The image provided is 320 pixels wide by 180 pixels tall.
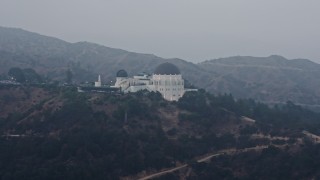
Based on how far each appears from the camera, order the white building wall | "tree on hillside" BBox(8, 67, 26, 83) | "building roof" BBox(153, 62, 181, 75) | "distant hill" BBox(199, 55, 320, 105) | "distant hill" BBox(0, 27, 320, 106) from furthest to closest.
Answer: "distant hill" BBox(199, 55, 320, 105) < "distant hill" BBox(0, 27, 320, 106) < "tree on hillside" BBox(8, 67, 26, 83) < "building roof" BBox(153, 62, 181, 75) < the white building wall

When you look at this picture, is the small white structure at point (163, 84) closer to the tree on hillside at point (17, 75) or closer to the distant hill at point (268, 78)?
the tree on hillside at point (17, 75)

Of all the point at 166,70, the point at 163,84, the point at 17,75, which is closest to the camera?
the point at 163,84

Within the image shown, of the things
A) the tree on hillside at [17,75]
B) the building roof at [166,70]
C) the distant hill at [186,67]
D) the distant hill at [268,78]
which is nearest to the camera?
the building roof at [166,70]

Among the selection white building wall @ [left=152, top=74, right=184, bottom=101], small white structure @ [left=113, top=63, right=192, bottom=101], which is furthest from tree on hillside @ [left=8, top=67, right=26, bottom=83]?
white building wall @ [left=152, top=74, right=184, bottom=101]

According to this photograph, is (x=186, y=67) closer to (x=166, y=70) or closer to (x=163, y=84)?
(x=166, y=70)

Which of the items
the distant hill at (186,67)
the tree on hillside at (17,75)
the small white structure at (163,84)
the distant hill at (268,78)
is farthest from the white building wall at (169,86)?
the distant hill at (268,78)

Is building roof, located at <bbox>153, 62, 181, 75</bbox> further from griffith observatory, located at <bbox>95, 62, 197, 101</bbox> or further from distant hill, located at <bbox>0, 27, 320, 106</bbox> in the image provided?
distant hill, located at <bbox>0, 27, 320, 106</bbox>

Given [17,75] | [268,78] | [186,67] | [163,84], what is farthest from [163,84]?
[268,78]

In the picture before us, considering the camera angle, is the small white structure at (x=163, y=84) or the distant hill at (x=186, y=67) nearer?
the small white structure at (x=163, y=84)

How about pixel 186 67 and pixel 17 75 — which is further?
pixel 186 67
